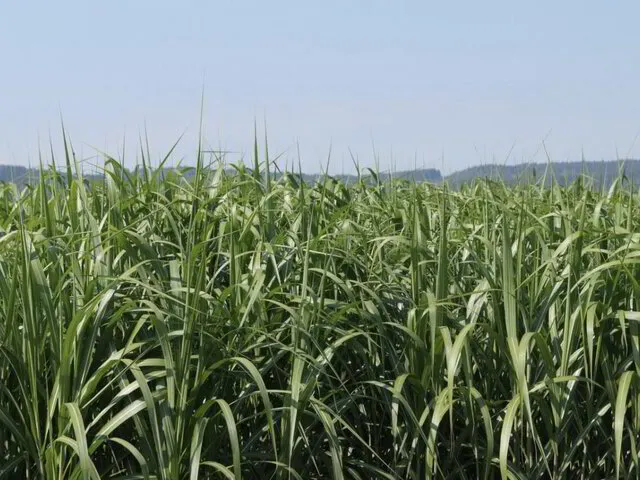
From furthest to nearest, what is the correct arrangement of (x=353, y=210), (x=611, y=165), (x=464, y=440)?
(x=611, y=165), (x=353, y=210), (x=464, y=440)

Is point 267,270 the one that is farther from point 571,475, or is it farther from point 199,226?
point 571,475

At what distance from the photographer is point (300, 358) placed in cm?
180

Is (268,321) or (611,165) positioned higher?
(611,165)

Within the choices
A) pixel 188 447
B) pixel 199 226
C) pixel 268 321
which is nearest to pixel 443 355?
pixel 268 321

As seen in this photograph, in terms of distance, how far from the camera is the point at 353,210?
3012mm

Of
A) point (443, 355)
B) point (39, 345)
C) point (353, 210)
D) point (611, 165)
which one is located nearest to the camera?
point (39, 345)

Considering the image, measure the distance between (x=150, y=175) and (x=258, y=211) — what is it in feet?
3.25

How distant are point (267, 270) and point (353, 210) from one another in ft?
2.76

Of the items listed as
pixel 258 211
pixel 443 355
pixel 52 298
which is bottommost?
pixel 443 355

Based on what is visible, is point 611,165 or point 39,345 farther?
point 611,165

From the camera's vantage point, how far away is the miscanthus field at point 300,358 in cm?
175

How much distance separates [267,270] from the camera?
223cm

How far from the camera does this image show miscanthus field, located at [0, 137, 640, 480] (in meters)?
1.75

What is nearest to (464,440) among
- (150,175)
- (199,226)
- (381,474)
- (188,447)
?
(381,474)
